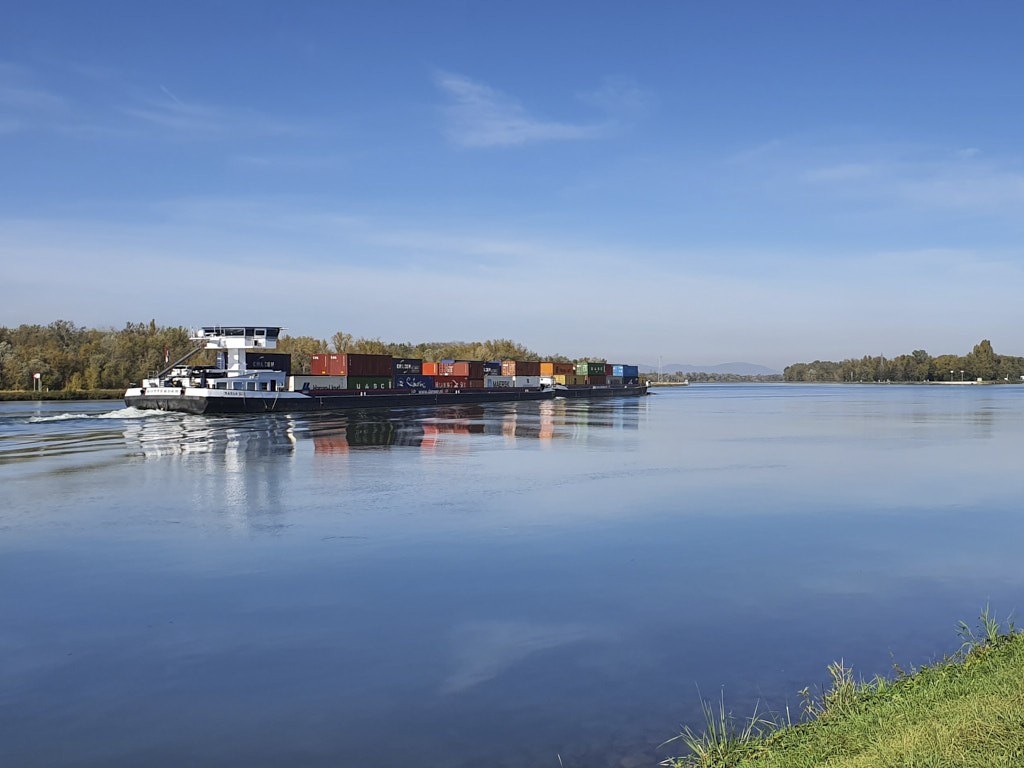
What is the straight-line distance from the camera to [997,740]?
205 inches

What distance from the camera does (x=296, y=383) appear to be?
229 ft

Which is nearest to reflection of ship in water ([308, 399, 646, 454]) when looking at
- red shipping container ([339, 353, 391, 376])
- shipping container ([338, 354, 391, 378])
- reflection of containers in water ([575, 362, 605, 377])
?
red shipping container ([339, 353, 391, 376])

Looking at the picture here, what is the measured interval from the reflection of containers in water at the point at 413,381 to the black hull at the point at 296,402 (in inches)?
73.1

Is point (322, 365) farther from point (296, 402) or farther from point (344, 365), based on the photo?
Result: point (296, 402)

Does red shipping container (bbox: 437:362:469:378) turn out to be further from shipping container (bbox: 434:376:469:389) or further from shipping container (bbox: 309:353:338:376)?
shipping container (bbox: 309:353:338:376)

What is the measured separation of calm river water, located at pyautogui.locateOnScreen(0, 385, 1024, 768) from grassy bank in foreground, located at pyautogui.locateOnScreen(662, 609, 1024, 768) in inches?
17.8

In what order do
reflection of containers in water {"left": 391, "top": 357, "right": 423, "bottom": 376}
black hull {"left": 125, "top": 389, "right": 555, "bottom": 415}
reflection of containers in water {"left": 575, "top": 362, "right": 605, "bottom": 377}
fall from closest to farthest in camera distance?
black hull {"left": 125, "top": 389, "right": 555, "bottom": 415}, reflection of containers in water {"left": 391, "top": 357, "right": 423, "bottom": 376}, reflection of containers in water {"left": 575, "top": 362, "right": 605, "bottom": 377}

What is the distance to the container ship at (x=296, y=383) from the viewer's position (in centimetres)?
5956

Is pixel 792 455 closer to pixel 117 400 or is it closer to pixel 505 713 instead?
pixel 505 713

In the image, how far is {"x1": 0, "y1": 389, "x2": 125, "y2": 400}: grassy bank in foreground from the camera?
270ft

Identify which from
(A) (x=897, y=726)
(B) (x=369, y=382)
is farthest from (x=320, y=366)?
(A) (x=897, y=726)

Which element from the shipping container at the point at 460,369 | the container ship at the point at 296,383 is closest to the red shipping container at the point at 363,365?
the container ship at the point at 296,383

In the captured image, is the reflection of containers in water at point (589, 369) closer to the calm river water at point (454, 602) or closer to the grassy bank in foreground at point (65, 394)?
the grassy bank in foreground at point (65, 394)

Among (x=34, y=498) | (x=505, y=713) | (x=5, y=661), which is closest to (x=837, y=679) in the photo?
(x=505, y=713)
